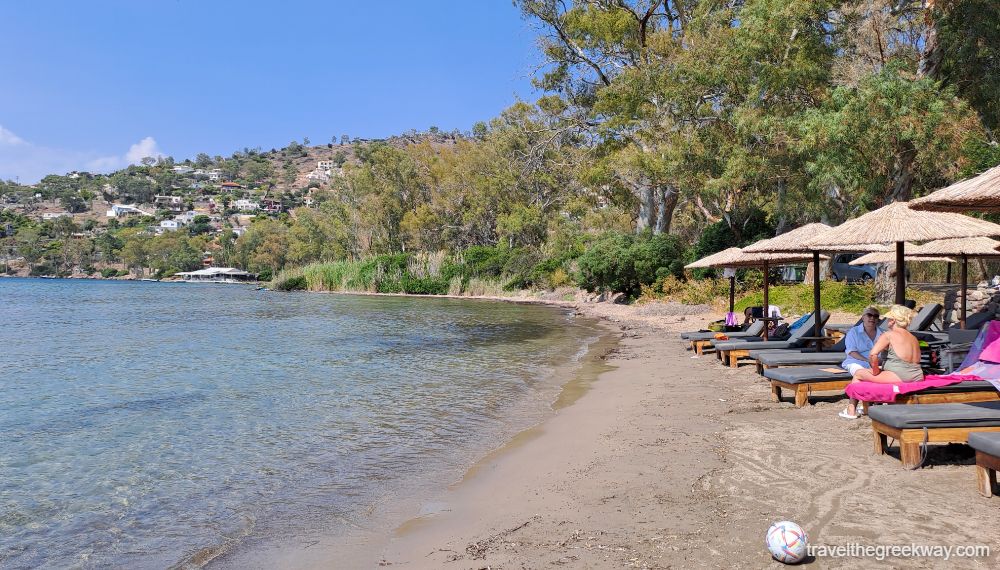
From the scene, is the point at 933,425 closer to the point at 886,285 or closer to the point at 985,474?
the point at 985,474

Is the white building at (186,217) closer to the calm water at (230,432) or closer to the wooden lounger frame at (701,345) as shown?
the calm water at (230,432)

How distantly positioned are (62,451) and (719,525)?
7291mm

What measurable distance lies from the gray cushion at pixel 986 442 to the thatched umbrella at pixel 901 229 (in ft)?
14.7

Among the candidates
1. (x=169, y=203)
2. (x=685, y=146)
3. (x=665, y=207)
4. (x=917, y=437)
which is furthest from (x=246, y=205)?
(x=917, y=437)

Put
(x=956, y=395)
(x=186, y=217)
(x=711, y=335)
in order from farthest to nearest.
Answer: (x=186, y=217) < (x=711, y=335) < (x=956, y=395)

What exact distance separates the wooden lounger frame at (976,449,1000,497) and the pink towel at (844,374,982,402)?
1777 millimetres

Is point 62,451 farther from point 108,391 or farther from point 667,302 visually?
point 667,302

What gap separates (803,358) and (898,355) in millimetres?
2644

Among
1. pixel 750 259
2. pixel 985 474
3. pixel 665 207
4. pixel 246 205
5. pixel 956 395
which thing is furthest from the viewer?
pixel 246 205

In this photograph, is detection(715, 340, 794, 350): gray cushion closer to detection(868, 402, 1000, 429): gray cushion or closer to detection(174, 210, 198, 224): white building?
detection(868, 402, 1000, 429): gray cushion

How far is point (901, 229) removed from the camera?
8570 mm

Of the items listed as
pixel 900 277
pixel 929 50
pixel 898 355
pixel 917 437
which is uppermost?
pixel 929 50

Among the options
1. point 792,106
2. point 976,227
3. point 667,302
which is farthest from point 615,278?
point 976,227

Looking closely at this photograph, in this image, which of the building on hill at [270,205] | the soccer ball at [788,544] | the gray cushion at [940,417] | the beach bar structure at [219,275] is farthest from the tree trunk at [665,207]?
the building on hill at [270,205]
